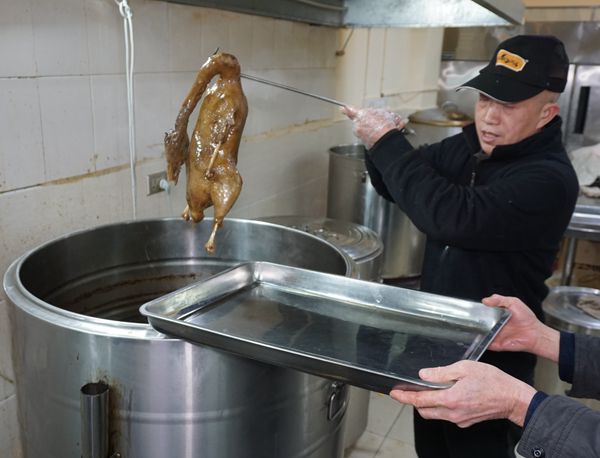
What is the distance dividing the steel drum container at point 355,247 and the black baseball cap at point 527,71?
553 mm

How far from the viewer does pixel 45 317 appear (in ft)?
2.78

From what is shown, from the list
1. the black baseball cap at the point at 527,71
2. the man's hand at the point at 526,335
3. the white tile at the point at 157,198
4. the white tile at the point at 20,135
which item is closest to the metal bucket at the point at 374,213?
the white tile at the point at 157,198

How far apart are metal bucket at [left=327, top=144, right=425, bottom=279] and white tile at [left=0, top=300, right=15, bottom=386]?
133 centimetres

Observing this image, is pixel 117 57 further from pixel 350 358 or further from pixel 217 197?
pixel 350 358

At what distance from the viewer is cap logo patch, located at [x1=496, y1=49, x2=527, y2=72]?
132cm

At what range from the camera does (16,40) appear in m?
1.16

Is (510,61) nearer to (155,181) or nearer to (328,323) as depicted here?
(328,323)

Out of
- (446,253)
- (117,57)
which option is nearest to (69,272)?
(117,57)

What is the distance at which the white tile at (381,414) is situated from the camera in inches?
84.4

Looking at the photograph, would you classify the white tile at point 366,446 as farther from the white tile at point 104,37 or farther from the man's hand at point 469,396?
the white tile at point 104,37

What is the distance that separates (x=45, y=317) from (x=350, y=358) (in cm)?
46

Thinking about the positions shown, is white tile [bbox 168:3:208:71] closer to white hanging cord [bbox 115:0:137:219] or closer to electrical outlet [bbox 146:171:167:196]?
white hanging cord [bbox 115:0:137:219]

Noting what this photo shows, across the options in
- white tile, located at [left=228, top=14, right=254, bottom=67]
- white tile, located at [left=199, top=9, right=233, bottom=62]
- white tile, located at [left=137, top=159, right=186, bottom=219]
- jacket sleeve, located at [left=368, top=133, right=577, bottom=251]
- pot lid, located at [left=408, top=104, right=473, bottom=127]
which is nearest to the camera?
jacket sleeve, located at [left=368, top=133, right=577, bottom=251]

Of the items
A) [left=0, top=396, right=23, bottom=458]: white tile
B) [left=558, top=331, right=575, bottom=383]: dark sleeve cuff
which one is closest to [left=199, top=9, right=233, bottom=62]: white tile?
[left=0, top=396, right=23, bottom=458]: white tile
